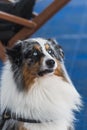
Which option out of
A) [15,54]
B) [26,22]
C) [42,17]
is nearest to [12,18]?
[26,22]

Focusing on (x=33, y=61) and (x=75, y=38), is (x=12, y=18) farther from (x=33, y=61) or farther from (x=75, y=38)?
(x=33, y=61)

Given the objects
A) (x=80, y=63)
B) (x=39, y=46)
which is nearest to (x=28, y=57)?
(x=39, y=46)

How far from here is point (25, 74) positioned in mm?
2061

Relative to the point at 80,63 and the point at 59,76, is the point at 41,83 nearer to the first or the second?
the point at 59,76

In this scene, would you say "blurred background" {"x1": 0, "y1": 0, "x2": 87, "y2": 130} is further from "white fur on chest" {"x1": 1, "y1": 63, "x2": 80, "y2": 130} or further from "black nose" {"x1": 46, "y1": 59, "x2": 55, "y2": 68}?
"black nose" {"x1": 46, "y1": 59, "x2": 55, "y2": 68}

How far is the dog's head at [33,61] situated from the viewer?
2049 mm

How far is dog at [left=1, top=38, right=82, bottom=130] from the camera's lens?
2.07 m

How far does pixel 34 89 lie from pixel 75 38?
2.66m

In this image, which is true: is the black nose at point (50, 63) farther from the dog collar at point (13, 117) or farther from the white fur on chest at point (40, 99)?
the dog collar at point (13, 117)

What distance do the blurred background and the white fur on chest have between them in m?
0.77

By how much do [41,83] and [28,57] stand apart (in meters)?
0.16

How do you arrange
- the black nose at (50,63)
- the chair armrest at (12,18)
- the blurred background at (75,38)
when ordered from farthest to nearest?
the chair armrest at (12,18), the blurred background at (75,38), the black nose at (50,63)

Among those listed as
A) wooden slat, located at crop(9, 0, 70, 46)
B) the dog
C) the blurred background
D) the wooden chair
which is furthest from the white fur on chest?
wooden slat, located at crop(9, 0, 70, 46)

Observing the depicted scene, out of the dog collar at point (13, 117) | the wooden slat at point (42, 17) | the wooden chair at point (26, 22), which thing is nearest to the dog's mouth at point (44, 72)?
the dog collar at point (13, 117)
